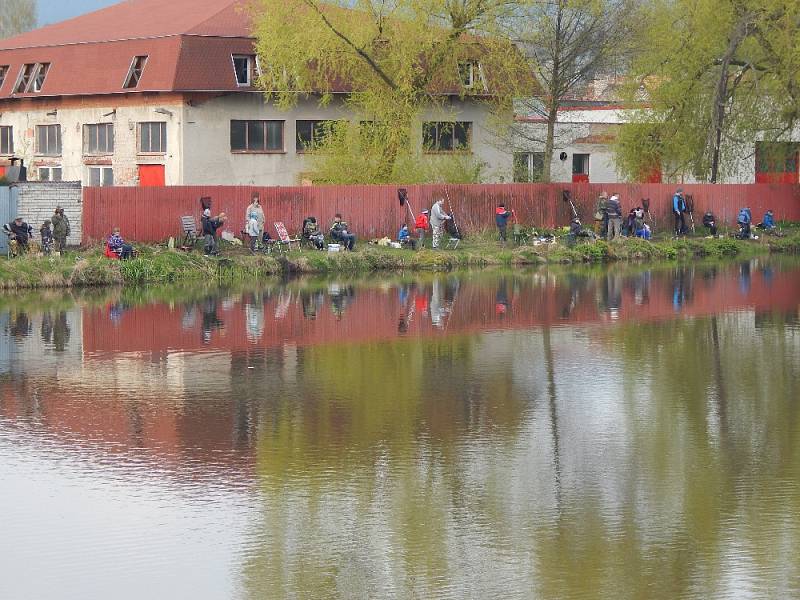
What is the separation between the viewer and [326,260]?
140 feet

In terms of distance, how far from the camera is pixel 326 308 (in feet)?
103

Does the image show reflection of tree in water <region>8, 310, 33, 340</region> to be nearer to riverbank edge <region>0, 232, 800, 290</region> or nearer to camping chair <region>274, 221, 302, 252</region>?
riverbank edge <region>0, 232, 800, 290</region>

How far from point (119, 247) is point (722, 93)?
25.9 meters

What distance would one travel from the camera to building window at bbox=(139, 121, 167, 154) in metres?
60.7

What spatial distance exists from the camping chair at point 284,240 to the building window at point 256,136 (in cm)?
1597

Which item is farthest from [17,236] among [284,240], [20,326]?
[20,326]

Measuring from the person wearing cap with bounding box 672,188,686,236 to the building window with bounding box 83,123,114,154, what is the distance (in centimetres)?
2337

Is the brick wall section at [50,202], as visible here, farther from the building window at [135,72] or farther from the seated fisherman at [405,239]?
the building window at [135,72]

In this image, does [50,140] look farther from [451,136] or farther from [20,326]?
[20,326]

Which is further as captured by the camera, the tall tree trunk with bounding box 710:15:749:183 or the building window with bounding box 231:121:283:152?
the building window with bounding box 231:121:283:152

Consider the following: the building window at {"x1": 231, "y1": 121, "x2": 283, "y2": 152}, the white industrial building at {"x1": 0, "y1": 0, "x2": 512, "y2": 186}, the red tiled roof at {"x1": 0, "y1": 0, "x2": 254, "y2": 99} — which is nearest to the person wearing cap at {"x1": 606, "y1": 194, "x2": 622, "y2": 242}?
the white industrial building at {"x1": 0, "y1": 0, "x2": 512, "y2": 186}

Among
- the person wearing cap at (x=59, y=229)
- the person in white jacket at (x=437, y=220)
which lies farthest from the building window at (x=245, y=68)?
the person wearing cap at (x=59, y=229)

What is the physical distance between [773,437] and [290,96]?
138 ft

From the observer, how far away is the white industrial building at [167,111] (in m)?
59.5
